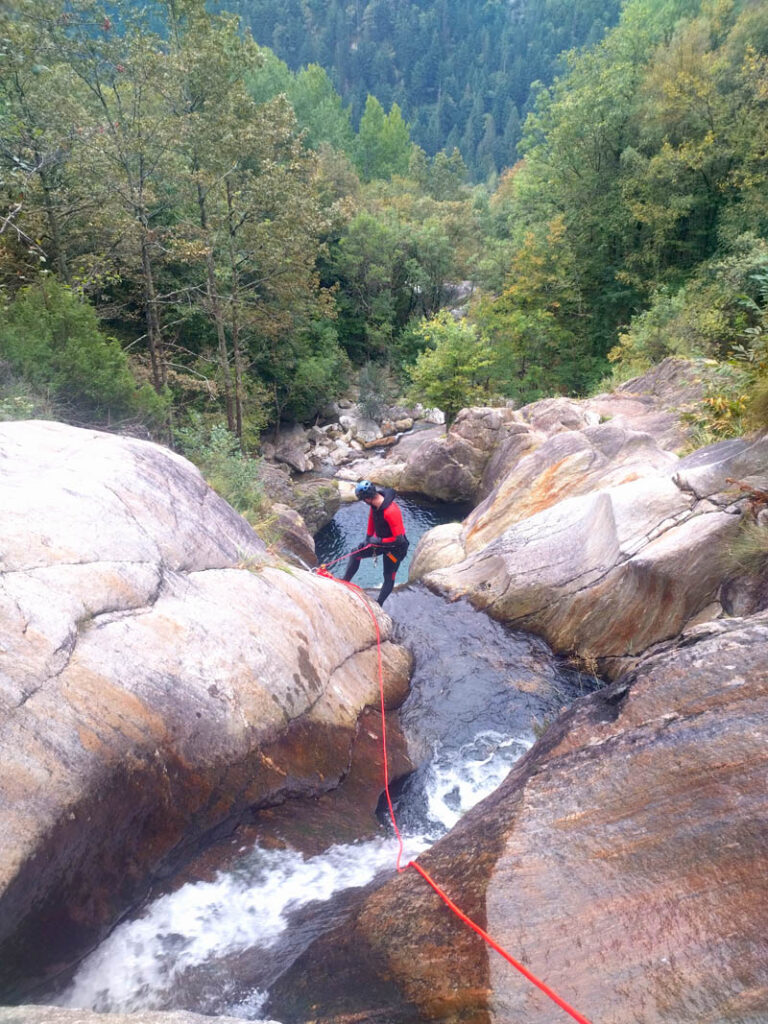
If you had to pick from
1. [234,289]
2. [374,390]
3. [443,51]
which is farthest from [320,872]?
[443,51]

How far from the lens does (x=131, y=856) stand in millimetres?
3592

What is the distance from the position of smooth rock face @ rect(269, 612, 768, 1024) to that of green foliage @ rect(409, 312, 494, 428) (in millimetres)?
19382

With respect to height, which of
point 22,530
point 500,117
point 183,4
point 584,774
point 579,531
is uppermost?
point 500,117

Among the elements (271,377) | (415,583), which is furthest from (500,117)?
(415,583)

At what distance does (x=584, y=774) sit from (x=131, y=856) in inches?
111

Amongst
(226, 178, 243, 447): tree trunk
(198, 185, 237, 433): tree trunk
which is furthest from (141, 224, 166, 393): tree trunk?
(226, 178, 243, 447): tree trunk

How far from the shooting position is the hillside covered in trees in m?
11.0

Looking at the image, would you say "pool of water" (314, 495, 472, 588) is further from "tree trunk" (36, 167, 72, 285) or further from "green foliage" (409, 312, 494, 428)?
"tree trunk" (36, 167, 72, 285)

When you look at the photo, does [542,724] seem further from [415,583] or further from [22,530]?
[22,530]

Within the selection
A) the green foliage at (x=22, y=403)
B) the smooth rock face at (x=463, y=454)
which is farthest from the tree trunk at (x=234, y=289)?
the green foliage at (x=22, y=403)

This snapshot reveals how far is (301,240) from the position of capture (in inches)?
680

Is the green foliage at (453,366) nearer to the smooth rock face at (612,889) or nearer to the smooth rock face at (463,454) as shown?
the smooth rock face at (463,454)

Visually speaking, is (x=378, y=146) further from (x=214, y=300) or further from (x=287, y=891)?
(x=287, y=891)

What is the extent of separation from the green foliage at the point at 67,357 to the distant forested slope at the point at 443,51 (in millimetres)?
103327
